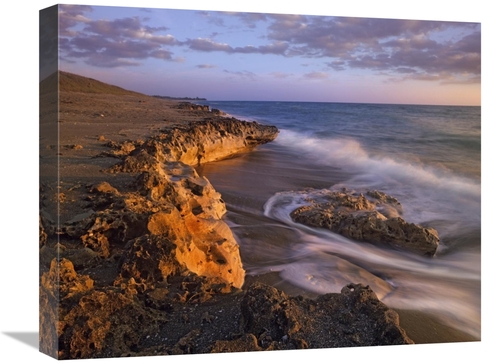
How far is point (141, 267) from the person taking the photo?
7.50 m

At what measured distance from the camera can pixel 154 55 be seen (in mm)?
7957

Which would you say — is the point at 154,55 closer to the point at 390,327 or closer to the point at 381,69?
the point at 381,69

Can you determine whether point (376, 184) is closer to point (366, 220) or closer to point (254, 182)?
point (366, 220)

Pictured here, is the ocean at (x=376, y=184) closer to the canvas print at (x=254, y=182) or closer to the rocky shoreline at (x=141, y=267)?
the canvas print at (x=254, y=182)

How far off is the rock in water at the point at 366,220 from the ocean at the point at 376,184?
3.3 inches

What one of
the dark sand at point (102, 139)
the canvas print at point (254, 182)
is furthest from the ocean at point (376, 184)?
the dark sand at point (102, 139)

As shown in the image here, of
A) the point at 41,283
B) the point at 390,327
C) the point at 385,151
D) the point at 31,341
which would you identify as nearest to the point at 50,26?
the point at 41,283

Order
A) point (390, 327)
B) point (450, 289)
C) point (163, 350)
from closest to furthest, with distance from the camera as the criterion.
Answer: point (163, 350), point (390, 327), point (450, 289)

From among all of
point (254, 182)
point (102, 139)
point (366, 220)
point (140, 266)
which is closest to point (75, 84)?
point (102, 139)

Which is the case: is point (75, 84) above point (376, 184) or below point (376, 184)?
above

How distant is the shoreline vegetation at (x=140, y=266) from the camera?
23.7 feet

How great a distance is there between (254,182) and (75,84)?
223 centimetres

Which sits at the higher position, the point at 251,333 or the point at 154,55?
the point at 154,55

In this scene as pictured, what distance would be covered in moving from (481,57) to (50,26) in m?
4.88
